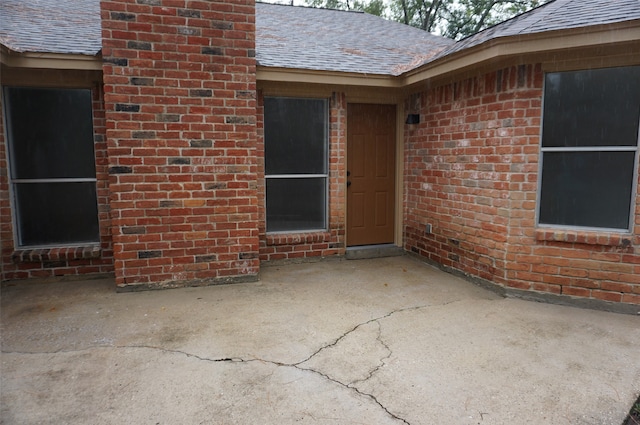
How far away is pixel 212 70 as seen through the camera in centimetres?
457

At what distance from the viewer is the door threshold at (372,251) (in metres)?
6.14

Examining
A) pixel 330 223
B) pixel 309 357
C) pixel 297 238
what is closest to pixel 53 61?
pixel 297 238

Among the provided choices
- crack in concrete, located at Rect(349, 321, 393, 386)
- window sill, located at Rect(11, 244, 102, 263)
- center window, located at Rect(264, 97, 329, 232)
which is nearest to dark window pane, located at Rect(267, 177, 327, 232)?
center window, located at Rect(264, 97, 329, 232)

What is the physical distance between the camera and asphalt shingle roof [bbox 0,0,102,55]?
4.62 m

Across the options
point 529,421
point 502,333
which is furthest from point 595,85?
point 529,421

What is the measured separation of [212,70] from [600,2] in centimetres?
413

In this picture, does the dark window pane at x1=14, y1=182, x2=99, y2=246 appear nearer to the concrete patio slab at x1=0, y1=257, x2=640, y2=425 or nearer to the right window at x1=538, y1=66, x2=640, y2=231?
the concrete patio slab at x1=0, y1=257, x2=640, y2=425

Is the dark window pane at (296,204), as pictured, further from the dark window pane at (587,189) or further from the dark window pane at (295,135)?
the dark window pane at (587,189)

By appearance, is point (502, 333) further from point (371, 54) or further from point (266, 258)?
point (371, 54)

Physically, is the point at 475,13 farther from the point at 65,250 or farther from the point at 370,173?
the point at 65,250

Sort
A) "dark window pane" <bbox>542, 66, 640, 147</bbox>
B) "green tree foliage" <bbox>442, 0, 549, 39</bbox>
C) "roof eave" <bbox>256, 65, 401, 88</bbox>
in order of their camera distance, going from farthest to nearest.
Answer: "green tree foliage" <bbox>442, 0, 549, 39</bbox> < "roof eave" <bbox>256, 65, 401, 88</bbox> < "dark window pane" <bbox>542, 66, 640, 147</bbox>

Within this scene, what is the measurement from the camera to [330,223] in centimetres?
600

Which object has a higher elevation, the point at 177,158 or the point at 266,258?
the point at 177,158

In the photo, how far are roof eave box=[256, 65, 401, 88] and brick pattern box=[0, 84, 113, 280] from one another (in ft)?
6.65
